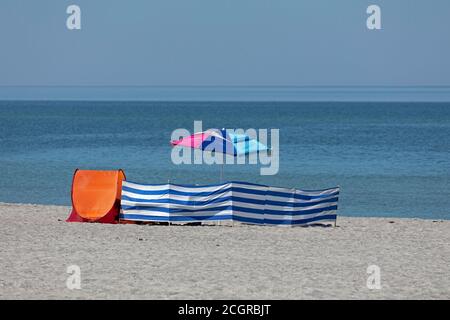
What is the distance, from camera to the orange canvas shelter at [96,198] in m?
19.9

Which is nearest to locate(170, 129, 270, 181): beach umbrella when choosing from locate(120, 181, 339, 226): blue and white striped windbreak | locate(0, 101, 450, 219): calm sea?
locate(120, 181, 339, 226): blue and white striped windbreak

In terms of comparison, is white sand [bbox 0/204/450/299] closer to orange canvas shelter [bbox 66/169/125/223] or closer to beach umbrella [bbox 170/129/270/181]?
orange canvas shelter [bbox 66/169/125/223]

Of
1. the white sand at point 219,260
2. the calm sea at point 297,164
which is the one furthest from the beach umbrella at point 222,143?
the calm sea at point 297,164

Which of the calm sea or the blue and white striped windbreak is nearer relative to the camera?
the blue and white striped windbreak

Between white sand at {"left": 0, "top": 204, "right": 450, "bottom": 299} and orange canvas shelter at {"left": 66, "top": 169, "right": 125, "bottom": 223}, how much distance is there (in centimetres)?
55

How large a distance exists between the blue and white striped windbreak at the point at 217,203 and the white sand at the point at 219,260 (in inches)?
12.8

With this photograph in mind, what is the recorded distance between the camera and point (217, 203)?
19.6 m

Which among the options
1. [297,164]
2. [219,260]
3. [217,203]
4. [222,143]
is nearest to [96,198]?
A: [217,203]

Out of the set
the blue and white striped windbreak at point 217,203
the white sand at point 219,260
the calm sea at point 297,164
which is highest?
the calm sea at point 297,164

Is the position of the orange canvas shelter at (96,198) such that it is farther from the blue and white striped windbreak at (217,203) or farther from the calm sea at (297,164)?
the calm sea at (297,164)

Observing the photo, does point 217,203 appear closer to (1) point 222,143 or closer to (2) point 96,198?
(1) point 222,143

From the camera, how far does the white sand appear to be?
12.6 meters
